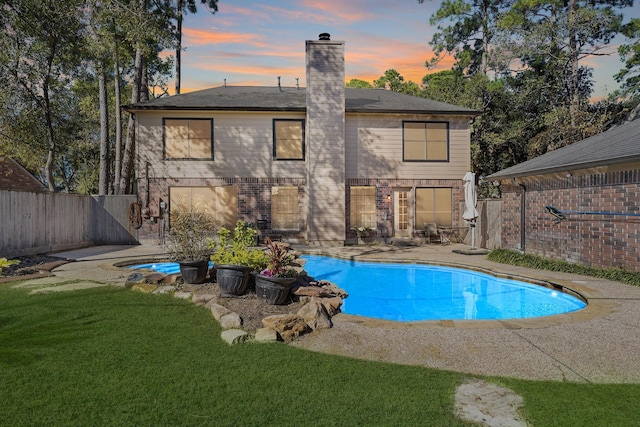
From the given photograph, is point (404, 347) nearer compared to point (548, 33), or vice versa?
point (404, 347)

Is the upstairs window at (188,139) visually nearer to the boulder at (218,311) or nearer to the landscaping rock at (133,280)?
the landscaping rock at (133,280)

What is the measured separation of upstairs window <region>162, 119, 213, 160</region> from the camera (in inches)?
687

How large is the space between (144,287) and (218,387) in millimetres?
4794

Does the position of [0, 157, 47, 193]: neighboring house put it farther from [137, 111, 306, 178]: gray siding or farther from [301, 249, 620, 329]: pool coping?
[301, 249, 620, 329]: pool coping

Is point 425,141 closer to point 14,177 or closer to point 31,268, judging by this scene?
point 31,268

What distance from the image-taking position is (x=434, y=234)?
58.5 ft

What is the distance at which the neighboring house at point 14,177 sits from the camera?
28.5 meters

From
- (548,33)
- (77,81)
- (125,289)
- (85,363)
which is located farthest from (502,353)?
(77,81)

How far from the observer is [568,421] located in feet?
10.4

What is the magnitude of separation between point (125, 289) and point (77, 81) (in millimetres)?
21467

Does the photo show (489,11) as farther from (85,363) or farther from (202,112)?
(85,363)

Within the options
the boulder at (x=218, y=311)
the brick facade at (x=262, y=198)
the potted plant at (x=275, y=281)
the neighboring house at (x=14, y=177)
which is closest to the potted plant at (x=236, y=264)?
the potted plant at (x=275, y=281)

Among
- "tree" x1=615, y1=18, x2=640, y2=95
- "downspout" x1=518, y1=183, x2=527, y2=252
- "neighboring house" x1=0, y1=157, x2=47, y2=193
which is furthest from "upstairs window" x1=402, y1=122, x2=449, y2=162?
"neighboring house" x1=0, y1=157, x2=47, y2=193

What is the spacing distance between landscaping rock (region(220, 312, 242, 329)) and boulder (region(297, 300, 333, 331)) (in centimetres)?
84
